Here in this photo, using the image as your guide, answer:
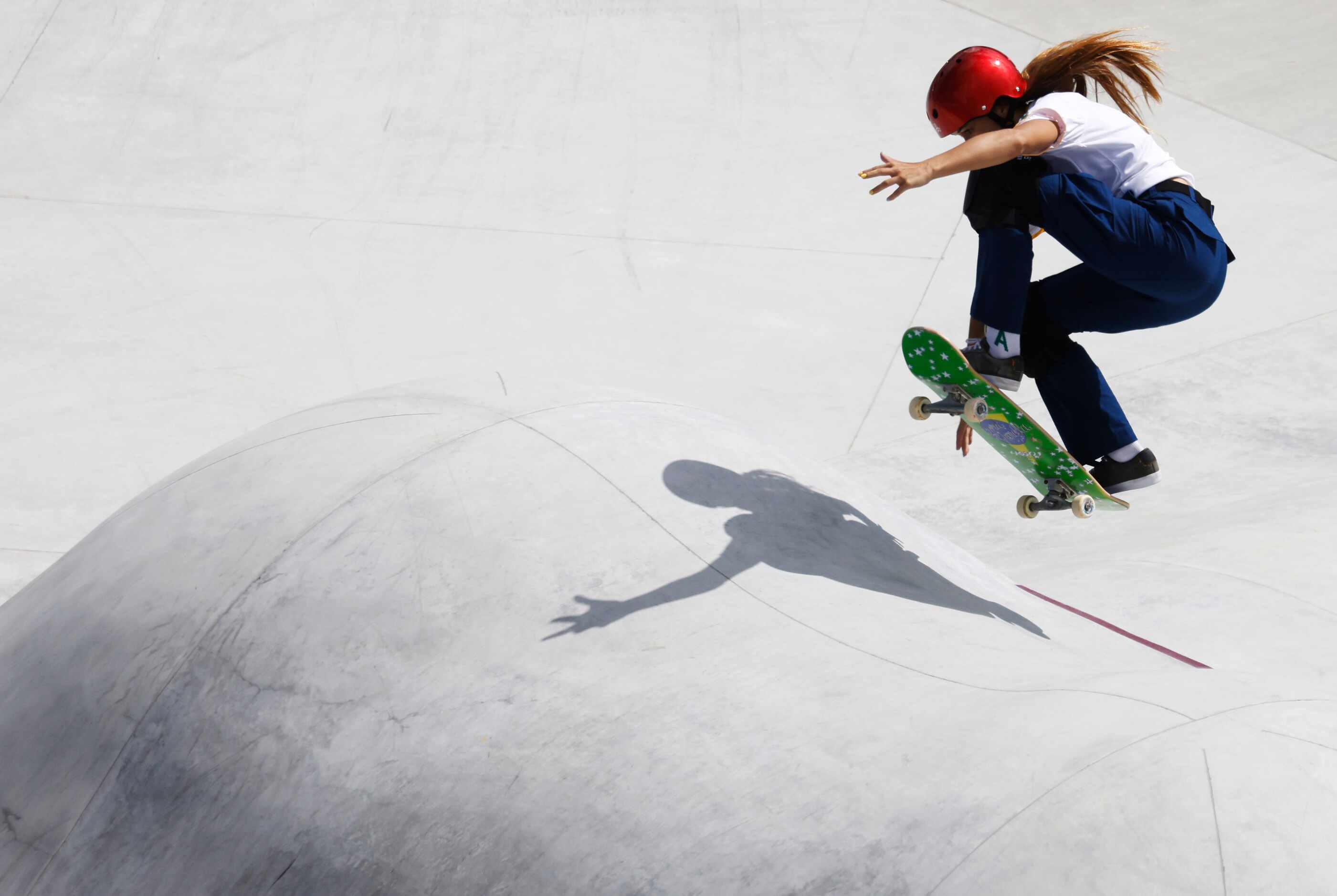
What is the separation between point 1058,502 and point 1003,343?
72 cm

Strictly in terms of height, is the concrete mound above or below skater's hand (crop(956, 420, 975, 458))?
above

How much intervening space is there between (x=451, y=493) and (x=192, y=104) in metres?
8.26

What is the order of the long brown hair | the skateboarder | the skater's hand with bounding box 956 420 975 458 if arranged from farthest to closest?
the skater's hand with bounding box 956 420 975 458 → the long brown hair → the skateboarder

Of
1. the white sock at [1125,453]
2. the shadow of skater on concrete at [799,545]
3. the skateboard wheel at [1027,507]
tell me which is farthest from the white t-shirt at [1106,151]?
the shadow of skater on concrete at [799,545]

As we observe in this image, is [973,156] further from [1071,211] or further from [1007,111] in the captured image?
[1007,111]

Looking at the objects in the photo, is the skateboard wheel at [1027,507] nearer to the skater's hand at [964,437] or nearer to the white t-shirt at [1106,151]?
the skater's hand at [964,437]

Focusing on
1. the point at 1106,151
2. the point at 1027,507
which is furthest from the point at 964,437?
the point at 1106,151

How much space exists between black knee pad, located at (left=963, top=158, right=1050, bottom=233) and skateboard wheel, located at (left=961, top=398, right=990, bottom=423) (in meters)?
0.68

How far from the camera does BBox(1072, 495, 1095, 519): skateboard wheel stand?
3.93m

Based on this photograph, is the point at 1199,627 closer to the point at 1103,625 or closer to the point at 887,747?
Result: the point at 1103,625

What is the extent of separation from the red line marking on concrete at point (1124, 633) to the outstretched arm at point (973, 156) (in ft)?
5.76

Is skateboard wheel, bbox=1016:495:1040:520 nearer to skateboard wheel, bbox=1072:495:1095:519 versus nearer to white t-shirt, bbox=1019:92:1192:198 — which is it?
skateboard wheel, bbox=1072:495:1095:519

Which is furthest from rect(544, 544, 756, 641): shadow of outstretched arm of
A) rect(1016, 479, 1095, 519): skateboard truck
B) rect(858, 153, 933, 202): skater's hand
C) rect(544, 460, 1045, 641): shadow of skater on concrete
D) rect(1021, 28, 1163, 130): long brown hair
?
rect(1021, 28, 1163, 130): long brown hair

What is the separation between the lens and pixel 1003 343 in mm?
3811
